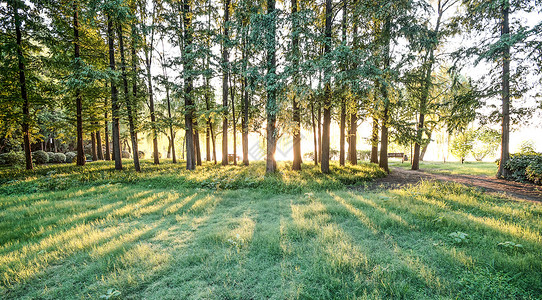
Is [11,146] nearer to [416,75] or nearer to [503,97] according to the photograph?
[416,75]

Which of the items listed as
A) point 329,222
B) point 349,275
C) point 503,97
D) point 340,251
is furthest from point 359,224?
point 503,97

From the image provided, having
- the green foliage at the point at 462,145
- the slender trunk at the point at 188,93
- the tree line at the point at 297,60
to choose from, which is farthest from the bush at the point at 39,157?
the green foliage at the point at 462,145

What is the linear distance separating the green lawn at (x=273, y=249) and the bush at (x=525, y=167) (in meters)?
5.59

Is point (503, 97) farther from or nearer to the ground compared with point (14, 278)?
farther from the ground

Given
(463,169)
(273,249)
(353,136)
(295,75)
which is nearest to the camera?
(273,249)

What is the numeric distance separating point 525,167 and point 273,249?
589 inches

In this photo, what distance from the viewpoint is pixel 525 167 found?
33.7 feet

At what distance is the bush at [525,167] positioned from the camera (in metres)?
9.31

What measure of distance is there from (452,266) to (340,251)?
1.68 metres

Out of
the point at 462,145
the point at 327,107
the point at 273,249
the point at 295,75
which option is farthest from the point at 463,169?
the point at 273,249

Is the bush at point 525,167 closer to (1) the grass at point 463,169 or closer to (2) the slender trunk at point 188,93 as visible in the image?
(1) the grass at point 463,169

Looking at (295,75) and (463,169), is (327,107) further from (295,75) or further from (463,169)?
(463,169)

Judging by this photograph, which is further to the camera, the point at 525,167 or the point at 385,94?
the point at 525,167

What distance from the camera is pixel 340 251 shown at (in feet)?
11.1
